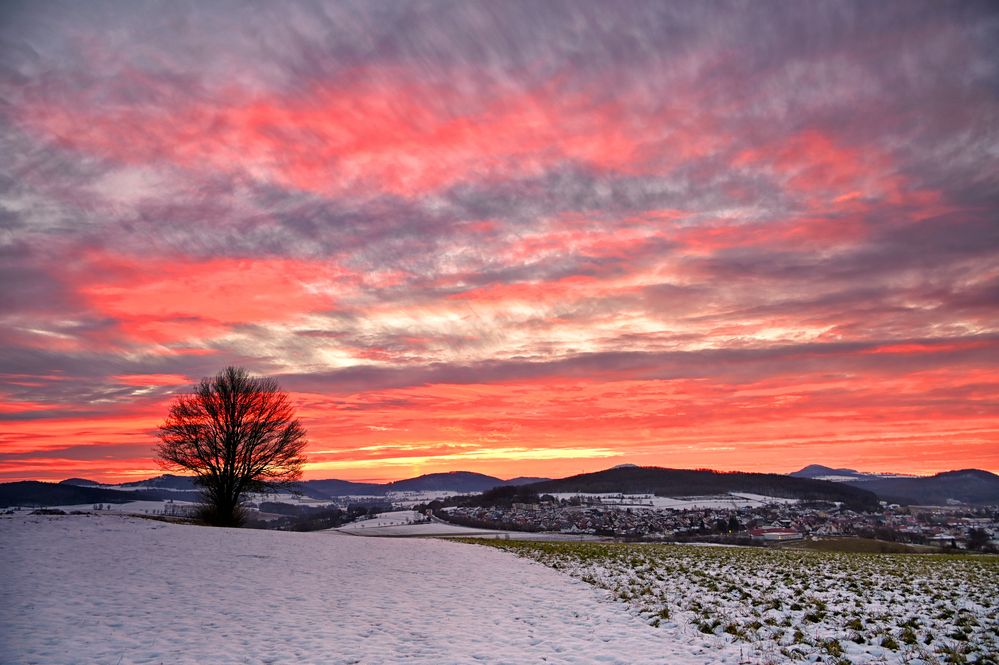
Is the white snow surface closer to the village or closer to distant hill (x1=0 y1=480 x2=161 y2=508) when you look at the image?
the village

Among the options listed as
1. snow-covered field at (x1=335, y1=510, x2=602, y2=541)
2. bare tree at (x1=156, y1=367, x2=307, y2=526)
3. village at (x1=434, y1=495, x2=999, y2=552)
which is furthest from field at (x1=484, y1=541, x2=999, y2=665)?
village at (x1=434, y1=495, x2=999, y2=552)

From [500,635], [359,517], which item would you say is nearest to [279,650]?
[500,635]

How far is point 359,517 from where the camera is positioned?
13938cm

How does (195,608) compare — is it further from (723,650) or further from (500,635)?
(723,650)

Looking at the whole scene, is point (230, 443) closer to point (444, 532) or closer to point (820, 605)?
point (820, 605)

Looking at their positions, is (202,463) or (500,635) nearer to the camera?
(500,635)

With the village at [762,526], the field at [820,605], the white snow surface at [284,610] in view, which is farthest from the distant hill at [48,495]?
the field at [820,605]

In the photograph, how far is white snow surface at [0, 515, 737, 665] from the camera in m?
10.5

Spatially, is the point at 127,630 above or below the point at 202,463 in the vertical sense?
below

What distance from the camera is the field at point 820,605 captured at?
1038cm

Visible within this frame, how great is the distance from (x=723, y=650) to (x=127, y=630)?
12.3 meters

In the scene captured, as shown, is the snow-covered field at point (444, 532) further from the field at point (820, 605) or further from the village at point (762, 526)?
the field at point (820, 605)

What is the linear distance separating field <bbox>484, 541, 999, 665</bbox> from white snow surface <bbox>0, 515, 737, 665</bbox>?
3.79 ft

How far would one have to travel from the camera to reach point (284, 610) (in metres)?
14.4
